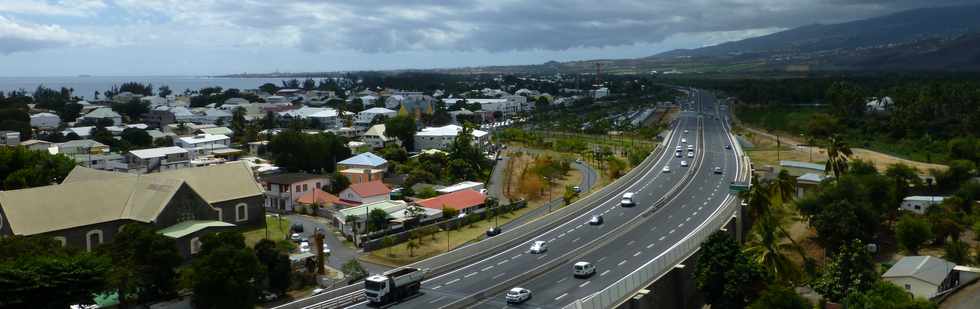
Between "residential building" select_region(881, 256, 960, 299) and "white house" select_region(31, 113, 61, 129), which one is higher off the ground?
"white house" select_region(31, 113, 61, 129)

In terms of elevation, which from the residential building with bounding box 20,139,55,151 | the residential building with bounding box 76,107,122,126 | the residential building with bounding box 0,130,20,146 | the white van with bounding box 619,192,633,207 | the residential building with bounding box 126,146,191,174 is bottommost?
the white van with bounding box 619,192,633,207

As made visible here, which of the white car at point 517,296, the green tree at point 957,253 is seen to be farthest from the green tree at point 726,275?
the green tree at point 957,253

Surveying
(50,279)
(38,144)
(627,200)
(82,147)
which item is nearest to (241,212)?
(50,279)

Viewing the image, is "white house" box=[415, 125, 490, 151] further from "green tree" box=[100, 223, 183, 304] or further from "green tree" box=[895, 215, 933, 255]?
"green tree" box=[100, 223, 183, 304]

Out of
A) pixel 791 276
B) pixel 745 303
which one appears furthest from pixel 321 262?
pixel 791 276

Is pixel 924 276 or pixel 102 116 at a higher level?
pixel 102 116

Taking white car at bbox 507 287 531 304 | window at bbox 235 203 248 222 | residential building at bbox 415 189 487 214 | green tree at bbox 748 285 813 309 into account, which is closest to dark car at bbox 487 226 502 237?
residential building at bbox 415 189 487 214

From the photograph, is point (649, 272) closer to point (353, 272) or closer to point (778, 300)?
point (778, 300)
